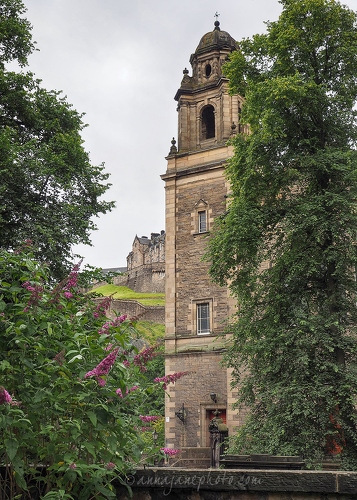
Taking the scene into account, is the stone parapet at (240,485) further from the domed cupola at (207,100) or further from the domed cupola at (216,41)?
the domed cupola at (216,41)

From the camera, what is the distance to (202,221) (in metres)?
29.6

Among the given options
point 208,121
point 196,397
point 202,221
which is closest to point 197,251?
point 202,221

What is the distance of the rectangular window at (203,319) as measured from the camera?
28.2 m

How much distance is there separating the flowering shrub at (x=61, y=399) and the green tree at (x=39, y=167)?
13.6 metres

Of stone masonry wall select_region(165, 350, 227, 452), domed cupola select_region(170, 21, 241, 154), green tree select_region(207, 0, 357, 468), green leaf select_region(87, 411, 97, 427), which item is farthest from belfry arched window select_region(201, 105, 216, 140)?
green leaf select_region(87, 411, 97, 427)

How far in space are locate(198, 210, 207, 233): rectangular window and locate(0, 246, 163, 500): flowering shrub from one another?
2425cm

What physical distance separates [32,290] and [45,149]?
15708 mm

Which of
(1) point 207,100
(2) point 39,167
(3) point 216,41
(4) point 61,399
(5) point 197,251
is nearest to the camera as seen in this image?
(4) point 61,399

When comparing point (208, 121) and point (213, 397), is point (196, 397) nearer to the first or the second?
point (213, 397)

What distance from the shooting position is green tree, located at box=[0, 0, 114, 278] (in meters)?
18.9

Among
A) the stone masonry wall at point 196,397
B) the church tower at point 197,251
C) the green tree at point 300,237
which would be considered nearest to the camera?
the green tree at point 300,237

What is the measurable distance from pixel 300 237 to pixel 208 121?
17459 mm

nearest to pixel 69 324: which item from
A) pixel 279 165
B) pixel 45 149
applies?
pixel 279 165

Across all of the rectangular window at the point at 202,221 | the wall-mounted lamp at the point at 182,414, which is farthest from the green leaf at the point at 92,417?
the rectangular window at the point at 202,221
